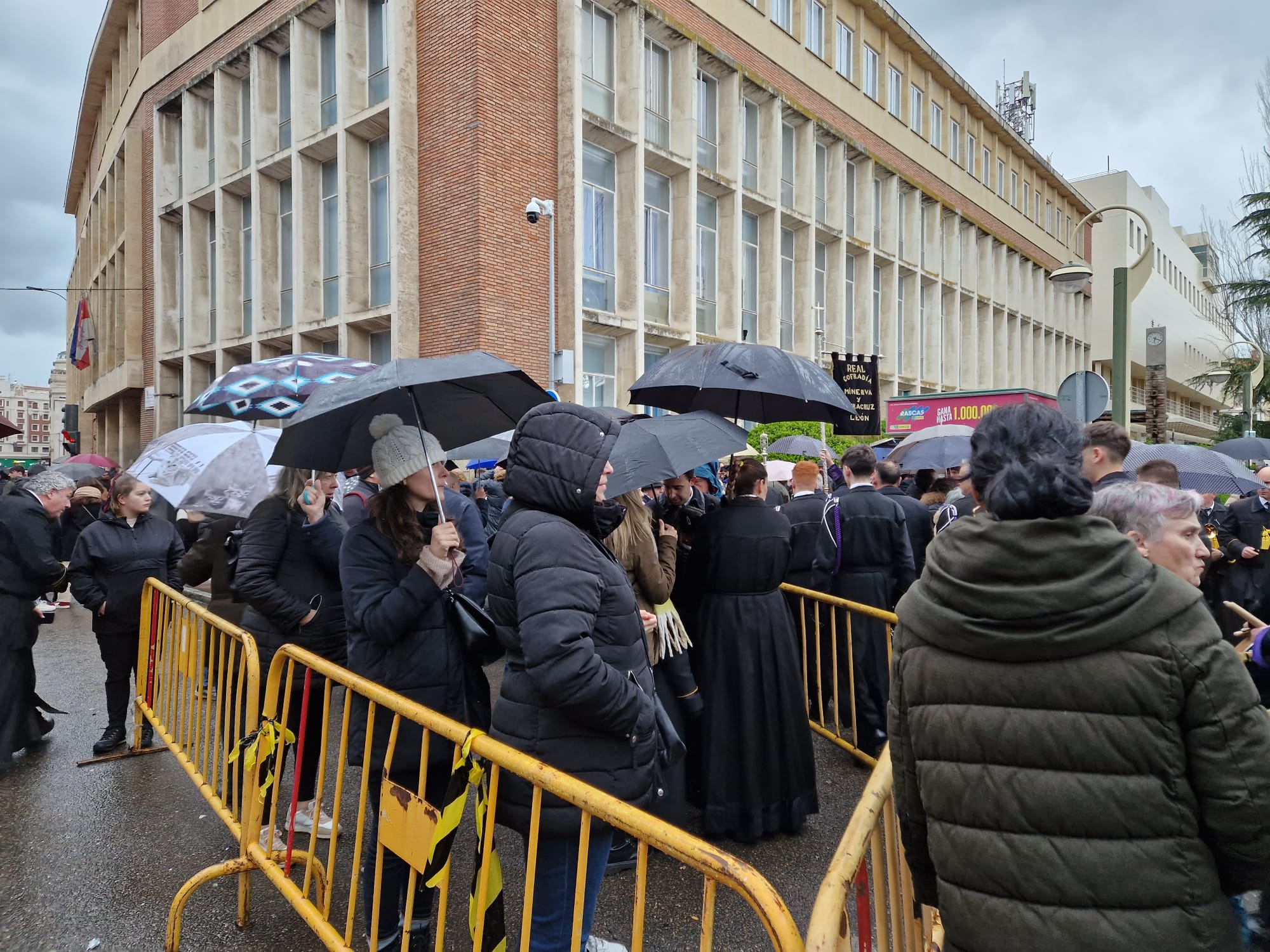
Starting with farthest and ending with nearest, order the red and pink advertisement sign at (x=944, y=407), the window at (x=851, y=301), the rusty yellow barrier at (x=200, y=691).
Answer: the window at (x=851, y=301) < the red and pink advertisement sign at (x=944, y=407) < the rusty yellow barrier at (x=200, y=691)

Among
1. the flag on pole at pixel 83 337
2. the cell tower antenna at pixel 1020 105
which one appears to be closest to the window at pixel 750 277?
the flag on pole at pixel 83 337

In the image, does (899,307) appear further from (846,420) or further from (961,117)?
(846,420)

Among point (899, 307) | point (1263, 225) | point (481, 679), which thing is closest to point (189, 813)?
point (481, 679)

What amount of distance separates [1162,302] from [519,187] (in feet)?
191

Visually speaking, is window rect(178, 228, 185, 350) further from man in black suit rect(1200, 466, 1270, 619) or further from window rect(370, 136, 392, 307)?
man in black suit rect(1200, 466, 1270, 619)

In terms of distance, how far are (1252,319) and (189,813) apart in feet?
101

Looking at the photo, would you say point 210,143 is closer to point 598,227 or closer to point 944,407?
point 598,227

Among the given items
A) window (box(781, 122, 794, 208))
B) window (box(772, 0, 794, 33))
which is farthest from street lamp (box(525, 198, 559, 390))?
window (box(772, 0, 794, 33))

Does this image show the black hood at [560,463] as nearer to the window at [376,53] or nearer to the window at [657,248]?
the window at [657,248]

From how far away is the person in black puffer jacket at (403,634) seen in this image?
117 inches

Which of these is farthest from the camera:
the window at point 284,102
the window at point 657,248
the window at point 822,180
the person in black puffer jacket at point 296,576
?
the window at point 822,180

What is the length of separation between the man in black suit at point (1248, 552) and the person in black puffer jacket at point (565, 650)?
5.32m

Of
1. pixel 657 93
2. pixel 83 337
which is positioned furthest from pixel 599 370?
pixel 83 337

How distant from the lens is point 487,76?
15406 millimetres
